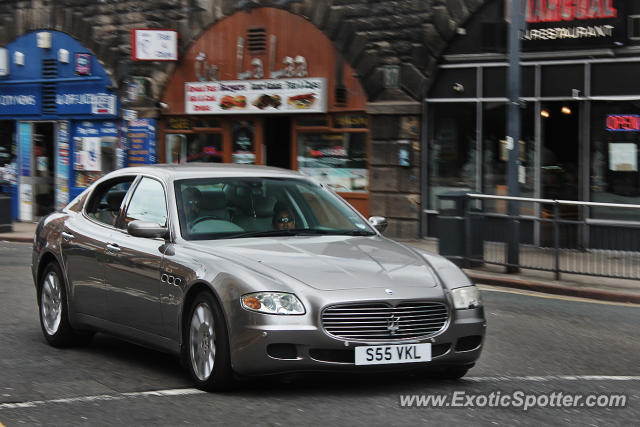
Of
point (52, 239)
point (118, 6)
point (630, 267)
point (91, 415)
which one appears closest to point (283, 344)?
point (91, 415)

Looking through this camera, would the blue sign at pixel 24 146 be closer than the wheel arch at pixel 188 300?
No

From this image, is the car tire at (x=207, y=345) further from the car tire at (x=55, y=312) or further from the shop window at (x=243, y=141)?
the shop window at (x=243, y=141)

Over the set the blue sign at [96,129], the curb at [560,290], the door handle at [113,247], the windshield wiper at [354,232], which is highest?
the blue sign at [96,129]

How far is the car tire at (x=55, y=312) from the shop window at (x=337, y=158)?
45.4 ft

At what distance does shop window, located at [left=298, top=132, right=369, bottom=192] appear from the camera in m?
22.9

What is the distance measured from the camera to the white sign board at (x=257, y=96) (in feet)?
76.6

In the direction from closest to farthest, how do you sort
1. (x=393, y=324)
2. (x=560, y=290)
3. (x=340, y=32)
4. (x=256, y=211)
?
1. (x=393, y=324)
2. (x=256, y=211)
3. (x=560, y=290)
4. (x=340, y=32)

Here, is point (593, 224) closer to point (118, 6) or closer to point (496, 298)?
point (496, 298)

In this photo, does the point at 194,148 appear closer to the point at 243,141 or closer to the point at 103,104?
the point at 243,141

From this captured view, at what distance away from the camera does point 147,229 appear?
24.8ft

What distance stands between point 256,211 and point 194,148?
18799 mm

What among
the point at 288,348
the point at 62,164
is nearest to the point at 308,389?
the point at 288,348

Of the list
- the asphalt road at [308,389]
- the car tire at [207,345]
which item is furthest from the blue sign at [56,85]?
the car tire at [207,345]

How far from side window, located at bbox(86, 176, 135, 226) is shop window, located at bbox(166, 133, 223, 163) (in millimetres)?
16424
